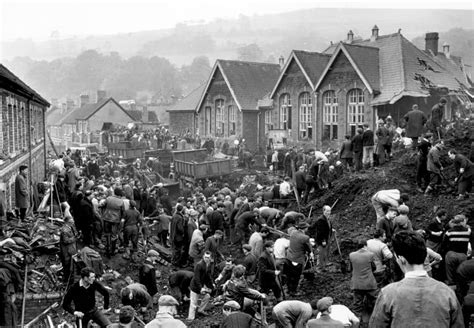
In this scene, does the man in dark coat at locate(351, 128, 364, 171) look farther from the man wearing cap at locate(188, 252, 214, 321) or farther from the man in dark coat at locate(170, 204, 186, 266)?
the man wearing cap at locate(188, 252, 214, 321)

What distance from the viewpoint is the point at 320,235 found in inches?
528

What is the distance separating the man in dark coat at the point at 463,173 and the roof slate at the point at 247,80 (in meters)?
27.7

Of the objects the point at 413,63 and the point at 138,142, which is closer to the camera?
the point at 413,63

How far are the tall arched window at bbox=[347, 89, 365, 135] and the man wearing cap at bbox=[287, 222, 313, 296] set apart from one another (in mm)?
22223

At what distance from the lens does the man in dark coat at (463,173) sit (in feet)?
47.3

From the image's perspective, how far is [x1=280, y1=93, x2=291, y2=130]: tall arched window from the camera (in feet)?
127

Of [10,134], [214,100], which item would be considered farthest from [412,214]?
[214,100]

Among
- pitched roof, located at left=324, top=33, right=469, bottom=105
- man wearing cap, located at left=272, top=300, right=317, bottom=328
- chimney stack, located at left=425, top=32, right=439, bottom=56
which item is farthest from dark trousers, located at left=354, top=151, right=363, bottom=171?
chimney stack, located at left=425, top=32, right=439, bottom=56

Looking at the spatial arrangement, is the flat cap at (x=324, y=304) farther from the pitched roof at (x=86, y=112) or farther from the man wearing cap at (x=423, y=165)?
the pitched roof at (x=86, y=112)

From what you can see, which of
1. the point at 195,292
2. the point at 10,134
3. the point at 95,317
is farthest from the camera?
the point at 10,134

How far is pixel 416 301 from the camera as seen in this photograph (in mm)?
4023

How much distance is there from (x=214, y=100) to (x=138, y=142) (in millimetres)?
8162

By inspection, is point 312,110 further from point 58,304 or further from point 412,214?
point 58,304

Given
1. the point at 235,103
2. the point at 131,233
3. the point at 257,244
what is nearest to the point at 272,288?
the point at 257,244
